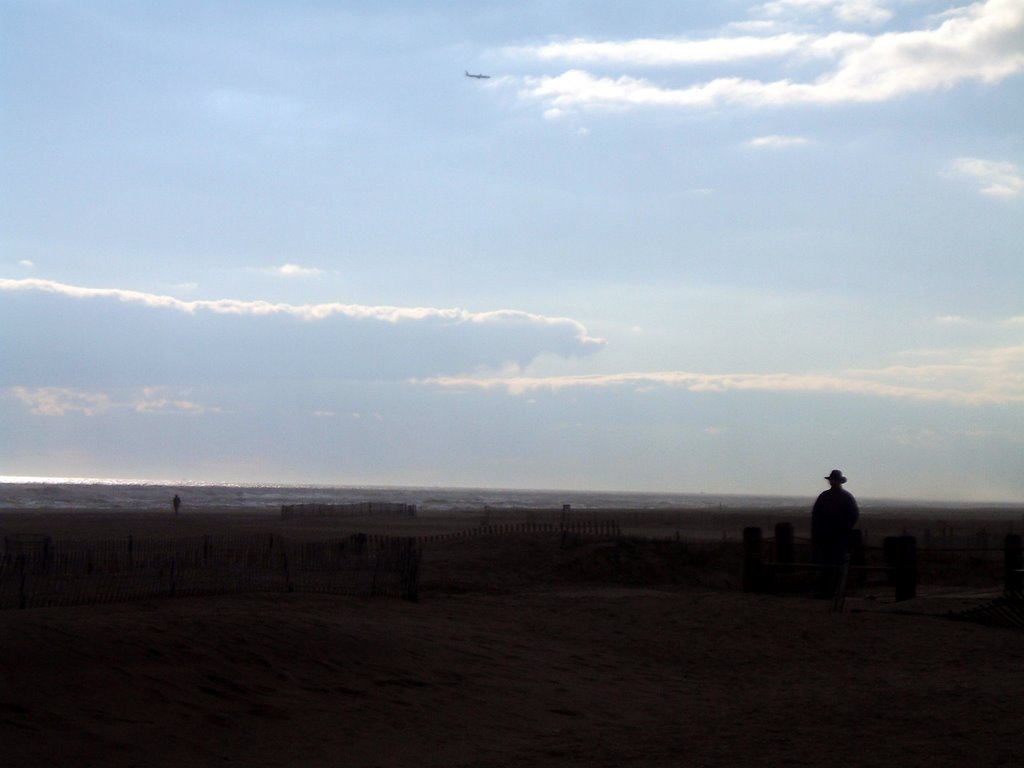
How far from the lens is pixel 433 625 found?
1552cm

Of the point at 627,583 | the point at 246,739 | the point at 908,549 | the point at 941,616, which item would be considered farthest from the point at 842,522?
the point at 246,739

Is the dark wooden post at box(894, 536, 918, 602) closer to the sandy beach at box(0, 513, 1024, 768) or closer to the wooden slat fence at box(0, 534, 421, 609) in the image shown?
the sandy beach at box(0, 513, 1024, 768)

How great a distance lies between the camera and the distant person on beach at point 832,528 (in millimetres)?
20438

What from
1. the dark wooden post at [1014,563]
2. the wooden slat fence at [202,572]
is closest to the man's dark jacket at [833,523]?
the dark wooden post at [1014,563]

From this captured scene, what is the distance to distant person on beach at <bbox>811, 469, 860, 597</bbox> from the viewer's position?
67.1 feet

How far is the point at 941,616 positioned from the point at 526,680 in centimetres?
850

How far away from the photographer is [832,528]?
20.6m

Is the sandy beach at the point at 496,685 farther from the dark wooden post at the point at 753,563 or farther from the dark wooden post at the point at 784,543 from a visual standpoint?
the dark wooden post at the point at 784,543

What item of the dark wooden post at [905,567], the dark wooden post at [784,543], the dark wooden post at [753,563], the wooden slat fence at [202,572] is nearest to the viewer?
the wooden slat fence at [202,572]

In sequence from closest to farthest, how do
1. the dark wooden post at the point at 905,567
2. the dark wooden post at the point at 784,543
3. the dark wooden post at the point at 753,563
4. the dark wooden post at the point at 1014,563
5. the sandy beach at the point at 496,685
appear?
the sandy beach at the point at 496,685 → the dark wooden post at the point at 1014,563 → the dark wooden post at the point at 905,567 → the dark wooden post at the point at 753,563 → the dark wooden post at the point at 784,543

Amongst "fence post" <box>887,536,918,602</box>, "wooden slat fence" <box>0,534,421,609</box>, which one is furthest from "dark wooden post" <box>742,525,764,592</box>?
"wooden slat fence" <box>0,534,421,609</box>

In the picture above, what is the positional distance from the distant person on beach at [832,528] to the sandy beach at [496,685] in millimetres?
2193

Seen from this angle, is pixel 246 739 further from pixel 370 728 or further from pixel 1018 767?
pixel 1018 767

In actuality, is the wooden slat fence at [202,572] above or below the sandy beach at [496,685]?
above
